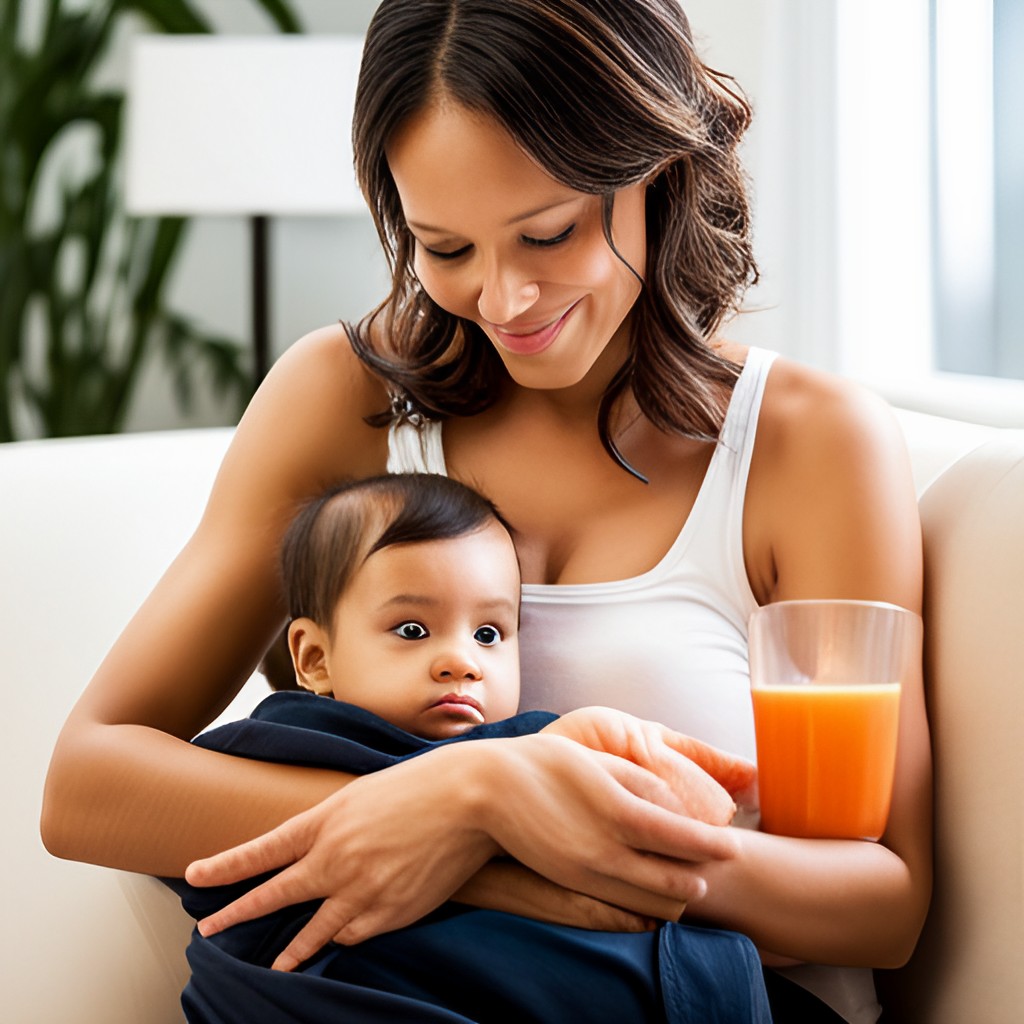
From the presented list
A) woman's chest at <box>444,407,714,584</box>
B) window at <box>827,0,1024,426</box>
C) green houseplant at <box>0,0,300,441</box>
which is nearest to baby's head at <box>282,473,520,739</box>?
woman's chest at <box>444,407,714,584</box>

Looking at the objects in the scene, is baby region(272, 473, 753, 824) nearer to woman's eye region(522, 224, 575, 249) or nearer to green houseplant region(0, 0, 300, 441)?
woman's eye region(522, 224, 575, 249)

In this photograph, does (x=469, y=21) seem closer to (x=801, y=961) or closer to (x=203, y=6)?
(x=801, y=961)

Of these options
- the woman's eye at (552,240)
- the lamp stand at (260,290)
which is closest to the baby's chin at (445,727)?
the woman's eye at (552,240)

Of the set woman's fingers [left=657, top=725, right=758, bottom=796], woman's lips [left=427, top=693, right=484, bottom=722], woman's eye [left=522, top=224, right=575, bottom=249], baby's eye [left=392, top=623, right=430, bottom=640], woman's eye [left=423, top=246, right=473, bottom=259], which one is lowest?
woman's fingers [left=657, top=725, right=758, bottom=796]

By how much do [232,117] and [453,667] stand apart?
2.30 meters

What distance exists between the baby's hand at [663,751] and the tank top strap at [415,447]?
434 millimetres

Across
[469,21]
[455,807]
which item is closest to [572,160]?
[469,21]

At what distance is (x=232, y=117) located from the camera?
123 inches

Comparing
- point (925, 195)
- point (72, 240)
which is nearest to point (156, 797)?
point (925, 195)

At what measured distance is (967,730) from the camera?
120 centimetres

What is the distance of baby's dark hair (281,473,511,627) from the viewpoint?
1249mm

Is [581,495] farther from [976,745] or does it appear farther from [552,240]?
[976,745]

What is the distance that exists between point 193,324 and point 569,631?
2.76 m

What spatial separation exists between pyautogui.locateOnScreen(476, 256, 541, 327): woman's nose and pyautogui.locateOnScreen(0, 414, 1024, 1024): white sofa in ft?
1.55
